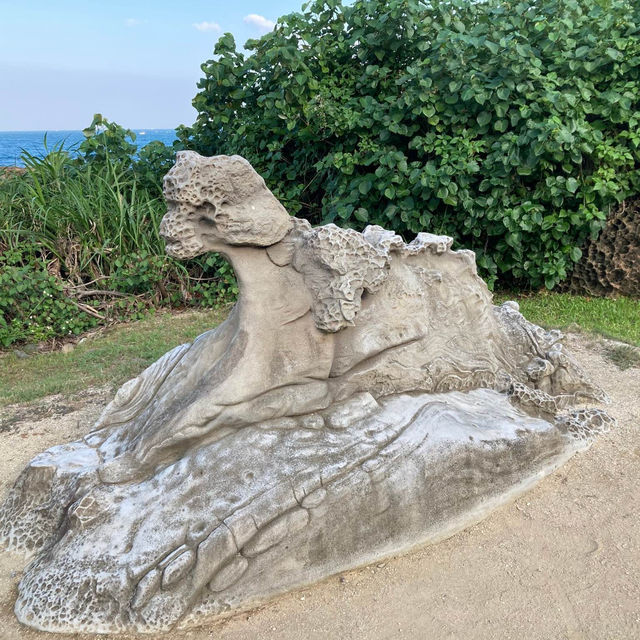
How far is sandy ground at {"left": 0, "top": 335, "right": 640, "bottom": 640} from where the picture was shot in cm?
238

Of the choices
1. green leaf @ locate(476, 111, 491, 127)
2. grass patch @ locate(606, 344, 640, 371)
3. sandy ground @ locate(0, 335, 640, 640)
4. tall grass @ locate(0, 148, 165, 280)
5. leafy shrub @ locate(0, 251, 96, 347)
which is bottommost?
sandy ground @ locate(0, 335, 640, 640)

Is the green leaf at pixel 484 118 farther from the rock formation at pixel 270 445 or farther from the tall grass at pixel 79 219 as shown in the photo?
the tall grass at pixel 79 219

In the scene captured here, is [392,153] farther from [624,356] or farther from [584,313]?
[624,356]

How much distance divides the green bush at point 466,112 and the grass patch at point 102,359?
71.4 inches

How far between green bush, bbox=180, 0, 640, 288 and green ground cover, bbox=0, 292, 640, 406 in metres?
0.38

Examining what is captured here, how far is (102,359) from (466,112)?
3.74 metres

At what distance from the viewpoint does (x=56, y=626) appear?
7.82ft

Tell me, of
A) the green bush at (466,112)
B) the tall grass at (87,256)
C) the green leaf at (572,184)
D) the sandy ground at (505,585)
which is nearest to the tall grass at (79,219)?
the tall grass at (87,256)

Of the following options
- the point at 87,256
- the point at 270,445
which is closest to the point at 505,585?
the point at 270,445

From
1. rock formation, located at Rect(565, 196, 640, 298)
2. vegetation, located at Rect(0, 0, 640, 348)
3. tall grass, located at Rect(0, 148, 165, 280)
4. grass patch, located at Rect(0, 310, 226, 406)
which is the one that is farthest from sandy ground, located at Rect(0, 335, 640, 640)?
tall grass, located at Rect(0, 148, 165, 280)

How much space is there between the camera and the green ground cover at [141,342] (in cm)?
483

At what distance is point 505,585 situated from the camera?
2574mm

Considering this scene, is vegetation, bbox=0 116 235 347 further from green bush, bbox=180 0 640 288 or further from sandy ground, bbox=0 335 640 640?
sandy ground, bbox=0 335 640 640

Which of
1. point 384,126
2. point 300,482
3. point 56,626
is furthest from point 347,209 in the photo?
point 56,626
